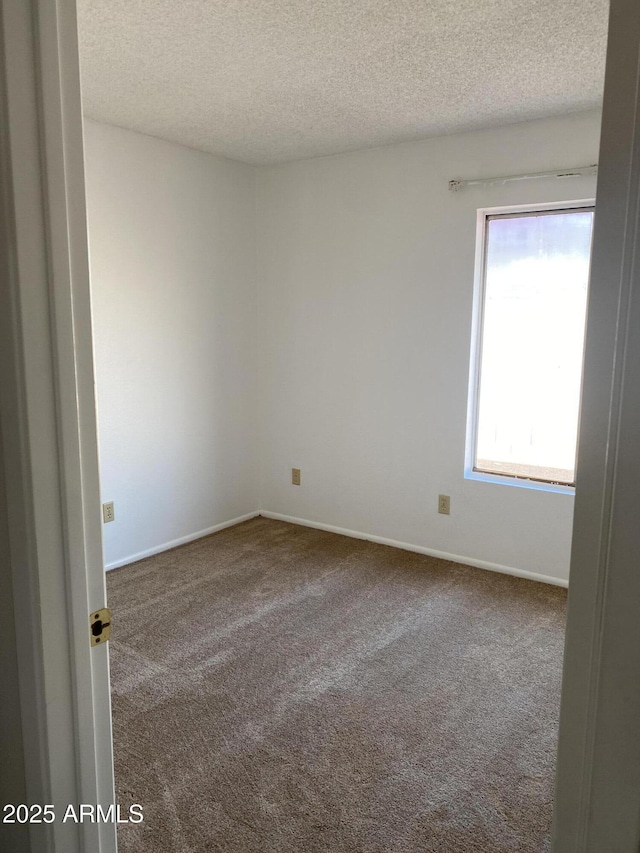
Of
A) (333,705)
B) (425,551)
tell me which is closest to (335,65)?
(333,705)

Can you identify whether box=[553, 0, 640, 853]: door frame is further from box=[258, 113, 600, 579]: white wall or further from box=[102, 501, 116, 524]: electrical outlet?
Result: box=[102, 501, 116, 524]: electrical outlet

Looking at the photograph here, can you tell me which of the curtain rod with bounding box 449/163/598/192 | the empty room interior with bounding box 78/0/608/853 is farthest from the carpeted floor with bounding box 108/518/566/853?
the curtain rod with bounding box 449/163/598/192

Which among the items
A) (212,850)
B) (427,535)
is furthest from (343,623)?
(212,850)

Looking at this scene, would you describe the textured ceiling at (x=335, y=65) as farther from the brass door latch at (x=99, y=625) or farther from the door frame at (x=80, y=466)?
the brass door latch at (x=99, y=625)

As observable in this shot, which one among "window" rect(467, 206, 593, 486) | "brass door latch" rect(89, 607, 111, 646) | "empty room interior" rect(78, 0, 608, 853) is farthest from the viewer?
"window" rect(467, 206, 593, 486)

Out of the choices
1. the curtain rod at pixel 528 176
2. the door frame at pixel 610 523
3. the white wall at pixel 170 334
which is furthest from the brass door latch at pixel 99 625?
the curtain rod at pixel 528 176

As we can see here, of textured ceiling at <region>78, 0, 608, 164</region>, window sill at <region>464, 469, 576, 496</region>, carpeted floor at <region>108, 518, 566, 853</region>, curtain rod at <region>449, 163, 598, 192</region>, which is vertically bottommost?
carpeted floor at <region>108, 518, 566, 853</region>

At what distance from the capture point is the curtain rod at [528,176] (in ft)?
10.4

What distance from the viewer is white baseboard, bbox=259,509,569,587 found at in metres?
3.56

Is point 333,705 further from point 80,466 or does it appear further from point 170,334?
point 170,334

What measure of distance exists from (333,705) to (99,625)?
160cm

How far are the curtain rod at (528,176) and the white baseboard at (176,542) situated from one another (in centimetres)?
257

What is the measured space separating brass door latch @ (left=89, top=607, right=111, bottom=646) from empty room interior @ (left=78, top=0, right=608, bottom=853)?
1.07 meters

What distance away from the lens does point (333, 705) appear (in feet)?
7.88
